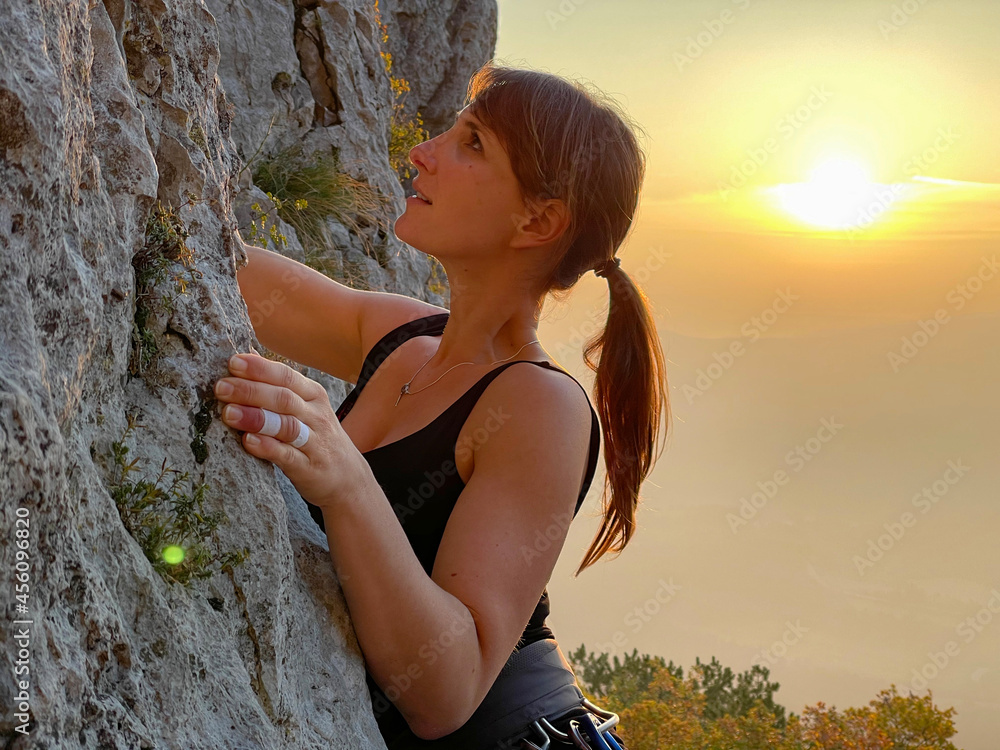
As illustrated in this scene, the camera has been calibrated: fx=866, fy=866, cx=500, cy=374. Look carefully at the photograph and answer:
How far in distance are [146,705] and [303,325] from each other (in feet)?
7.00

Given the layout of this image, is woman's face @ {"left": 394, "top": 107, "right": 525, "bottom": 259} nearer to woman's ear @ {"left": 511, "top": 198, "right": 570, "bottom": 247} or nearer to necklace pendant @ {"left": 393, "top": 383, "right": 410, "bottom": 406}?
woman's ear @ {"left": 511, "top": 198, "right": 570, "bottom": 247}

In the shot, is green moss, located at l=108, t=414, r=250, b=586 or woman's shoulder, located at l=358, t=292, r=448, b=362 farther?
woman's shoulder, located at l=358, t=292, r=448, b=362

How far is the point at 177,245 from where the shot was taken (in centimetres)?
181

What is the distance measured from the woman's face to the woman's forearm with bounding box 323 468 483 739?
1159 millimetres

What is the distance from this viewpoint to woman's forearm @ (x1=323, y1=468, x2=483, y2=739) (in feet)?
6.28

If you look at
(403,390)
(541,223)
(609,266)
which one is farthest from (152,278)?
(609,266)

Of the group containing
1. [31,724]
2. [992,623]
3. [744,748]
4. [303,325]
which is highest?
[31,724]

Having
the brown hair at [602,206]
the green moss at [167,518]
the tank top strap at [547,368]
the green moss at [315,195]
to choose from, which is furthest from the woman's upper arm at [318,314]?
the green moss at [315,195]

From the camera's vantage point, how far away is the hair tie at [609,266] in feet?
10.4

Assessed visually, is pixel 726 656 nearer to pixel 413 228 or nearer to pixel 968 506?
pixel 968 506

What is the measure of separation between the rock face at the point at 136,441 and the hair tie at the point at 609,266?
136 centimetres

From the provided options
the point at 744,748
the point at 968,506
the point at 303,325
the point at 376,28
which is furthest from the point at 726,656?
the point at 303,325

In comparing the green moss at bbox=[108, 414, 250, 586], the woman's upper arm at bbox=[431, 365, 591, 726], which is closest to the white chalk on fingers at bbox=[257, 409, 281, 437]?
the green moss at bbox=[108, 414, 250, 586]

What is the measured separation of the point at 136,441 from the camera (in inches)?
65.9
